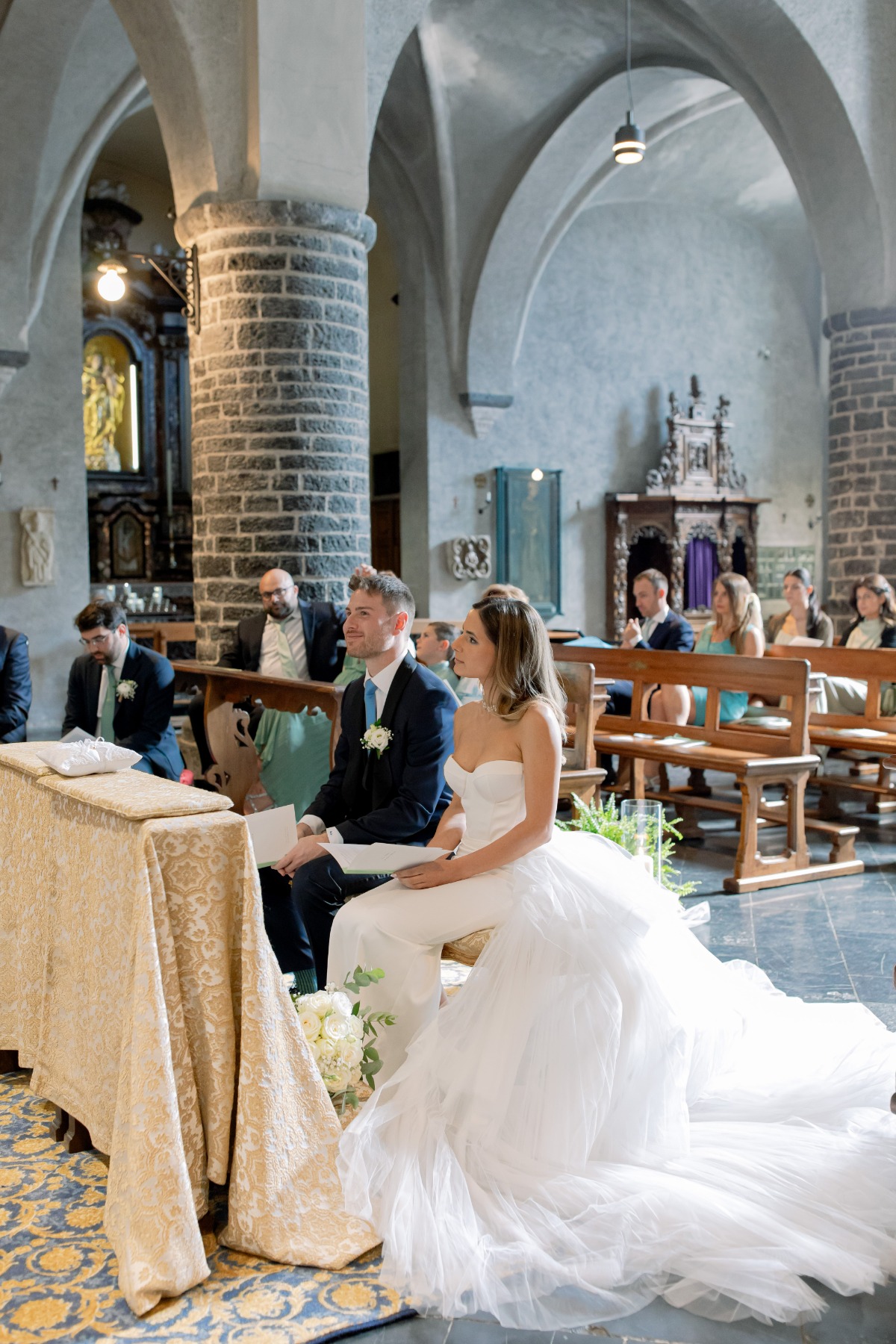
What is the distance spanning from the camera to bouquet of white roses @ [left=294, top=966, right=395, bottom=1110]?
8.93 ft

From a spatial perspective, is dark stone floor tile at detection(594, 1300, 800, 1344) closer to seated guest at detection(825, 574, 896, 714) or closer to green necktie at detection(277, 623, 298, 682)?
green necktie at detection(277, 623, 298, 682)

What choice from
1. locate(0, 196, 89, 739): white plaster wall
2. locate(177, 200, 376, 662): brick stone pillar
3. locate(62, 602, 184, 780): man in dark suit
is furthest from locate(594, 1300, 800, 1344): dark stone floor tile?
locate(0, 196, 89, 739): white plaster wall

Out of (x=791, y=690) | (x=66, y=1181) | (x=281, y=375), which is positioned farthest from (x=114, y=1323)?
(x=281, y=375)

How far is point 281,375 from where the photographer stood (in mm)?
7176

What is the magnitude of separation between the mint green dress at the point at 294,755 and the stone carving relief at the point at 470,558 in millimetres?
8609

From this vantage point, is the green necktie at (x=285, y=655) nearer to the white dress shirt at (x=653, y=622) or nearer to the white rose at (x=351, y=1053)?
the white dress shirt at (x=653, y=622)

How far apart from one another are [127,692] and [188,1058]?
9.25 feet

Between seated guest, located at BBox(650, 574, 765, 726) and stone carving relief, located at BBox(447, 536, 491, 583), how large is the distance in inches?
265

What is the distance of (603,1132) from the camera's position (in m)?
2.65

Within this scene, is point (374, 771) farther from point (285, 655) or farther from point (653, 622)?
point (653, 622)

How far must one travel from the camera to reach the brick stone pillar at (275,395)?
7102 millimetres

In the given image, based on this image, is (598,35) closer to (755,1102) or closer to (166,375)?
(166,375)

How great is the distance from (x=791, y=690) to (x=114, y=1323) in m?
4.27

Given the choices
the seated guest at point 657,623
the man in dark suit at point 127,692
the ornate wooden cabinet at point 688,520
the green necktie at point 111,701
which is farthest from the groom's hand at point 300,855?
the ornate wooden cabinet at point 688,520
